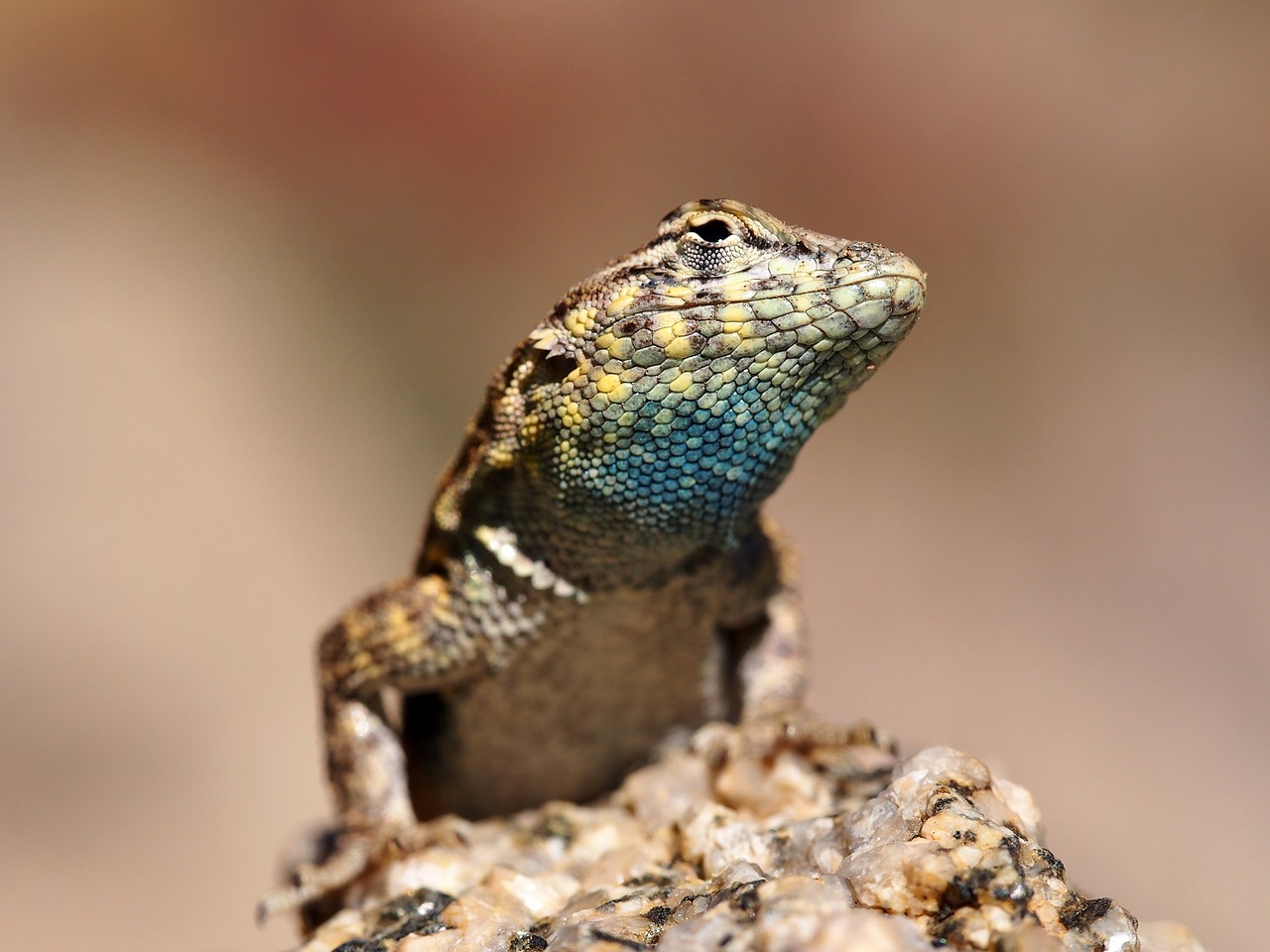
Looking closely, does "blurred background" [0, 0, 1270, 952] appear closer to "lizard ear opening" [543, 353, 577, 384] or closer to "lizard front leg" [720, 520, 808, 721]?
"lizard front leg" [720, 520, 808, 721]

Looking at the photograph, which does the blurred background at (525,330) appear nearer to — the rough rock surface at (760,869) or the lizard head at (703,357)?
the rough rock surface at (760,869)

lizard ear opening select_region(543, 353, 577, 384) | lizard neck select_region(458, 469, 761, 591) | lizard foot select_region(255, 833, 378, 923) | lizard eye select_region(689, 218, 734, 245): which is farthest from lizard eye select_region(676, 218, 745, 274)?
lizard foot select_region(255, 833, 378, 923)

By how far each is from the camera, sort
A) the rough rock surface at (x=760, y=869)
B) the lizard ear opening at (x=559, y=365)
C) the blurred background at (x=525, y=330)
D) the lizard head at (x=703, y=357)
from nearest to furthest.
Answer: the rough rock surface at (x=760, y=869) < the lizard head at (x=703, y=357) < the lizard ear opening at (x=559, y=365) < the blurred background at (x=525, y=330)

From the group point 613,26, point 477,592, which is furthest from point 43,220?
point 477,592

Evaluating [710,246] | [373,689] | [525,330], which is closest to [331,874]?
[373,689]

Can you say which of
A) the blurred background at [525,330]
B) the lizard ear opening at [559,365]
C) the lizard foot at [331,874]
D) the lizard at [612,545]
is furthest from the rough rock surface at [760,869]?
the blurred background at [525,330]

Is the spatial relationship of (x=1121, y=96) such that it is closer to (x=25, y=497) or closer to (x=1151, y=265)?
Answer: (x=1151, y=265)

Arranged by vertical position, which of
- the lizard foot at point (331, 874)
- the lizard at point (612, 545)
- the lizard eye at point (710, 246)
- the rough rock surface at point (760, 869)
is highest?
the lizard eye at point (710, 246)
